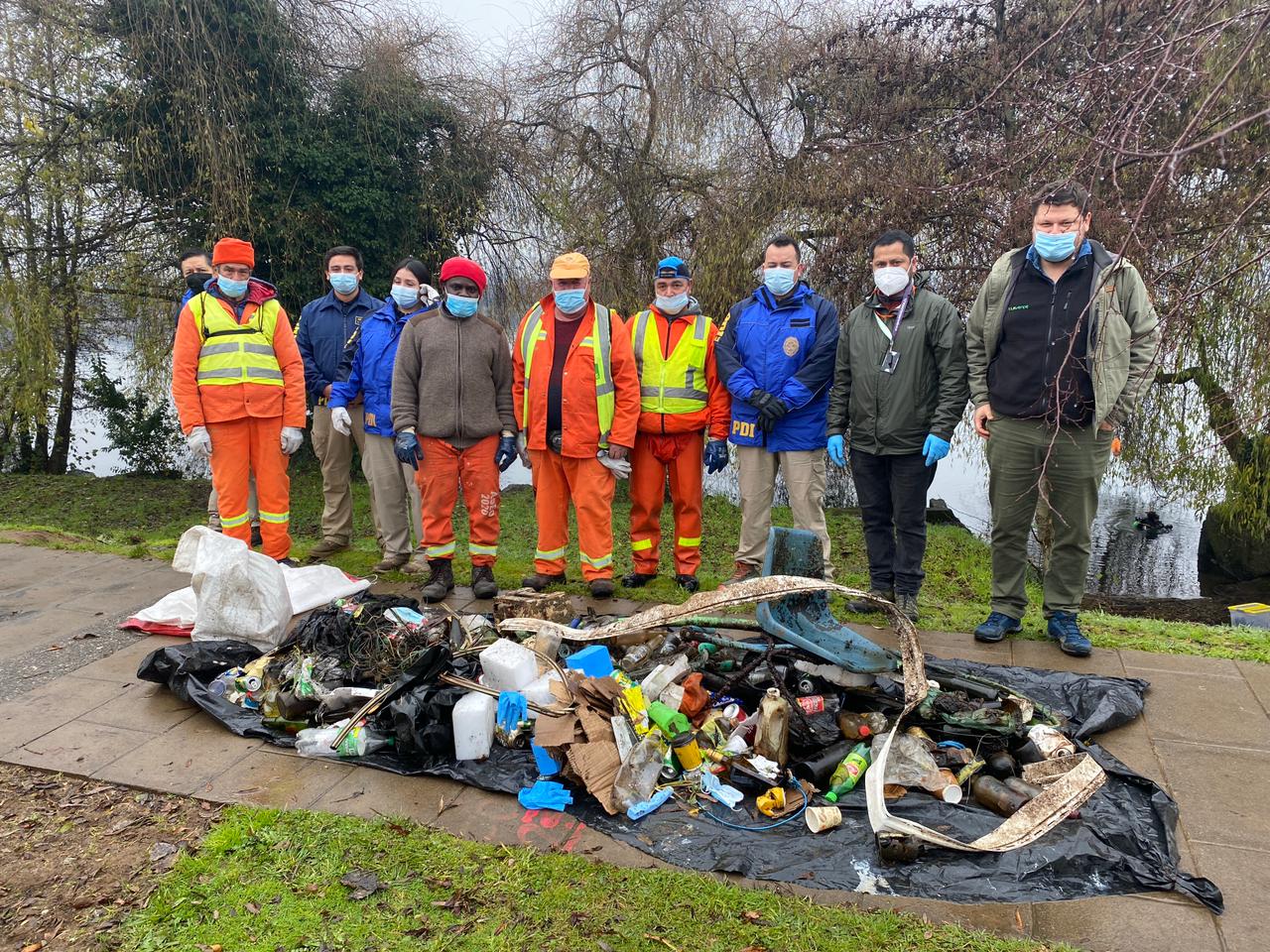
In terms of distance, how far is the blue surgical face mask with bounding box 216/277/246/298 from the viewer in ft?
17.1

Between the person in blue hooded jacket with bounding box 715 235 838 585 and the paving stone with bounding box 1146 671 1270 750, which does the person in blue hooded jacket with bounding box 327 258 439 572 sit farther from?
the paving stone with bounding box 1146 671 1270 750

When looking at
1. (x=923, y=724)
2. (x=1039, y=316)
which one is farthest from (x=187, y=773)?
(x=1039, y=316)

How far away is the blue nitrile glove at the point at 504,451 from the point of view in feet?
17.3

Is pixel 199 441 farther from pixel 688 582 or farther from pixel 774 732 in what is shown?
pixel 774 732

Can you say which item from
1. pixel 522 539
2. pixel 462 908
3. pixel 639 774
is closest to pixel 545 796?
pixel 639 774

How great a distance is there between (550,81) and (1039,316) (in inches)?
272

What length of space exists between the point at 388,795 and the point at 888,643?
8.63 feet

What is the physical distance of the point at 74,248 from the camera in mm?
9633

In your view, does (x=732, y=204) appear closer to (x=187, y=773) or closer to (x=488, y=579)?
(x=488, y=579)

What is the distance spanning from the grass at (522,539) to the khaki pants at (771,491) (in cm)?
47

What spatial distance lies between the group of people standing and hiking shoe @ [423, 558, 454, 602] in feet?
0.05

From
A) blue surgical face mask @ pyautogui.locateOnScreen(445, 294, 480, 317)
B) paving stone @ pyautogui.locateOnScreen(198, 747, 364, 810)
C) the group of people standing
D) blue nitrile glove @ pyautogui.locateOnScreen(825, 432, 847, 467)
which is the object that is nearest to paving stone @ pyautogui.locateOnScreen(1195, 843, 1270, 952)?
the group of people standing

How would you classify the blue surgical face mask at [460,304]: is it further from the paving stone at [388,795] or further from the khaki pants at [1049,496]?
the khaki pants at [1049,496]

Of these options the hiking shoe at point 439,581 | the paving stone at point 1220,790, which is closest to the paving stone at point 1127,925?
the paving stone at point 1220,790
